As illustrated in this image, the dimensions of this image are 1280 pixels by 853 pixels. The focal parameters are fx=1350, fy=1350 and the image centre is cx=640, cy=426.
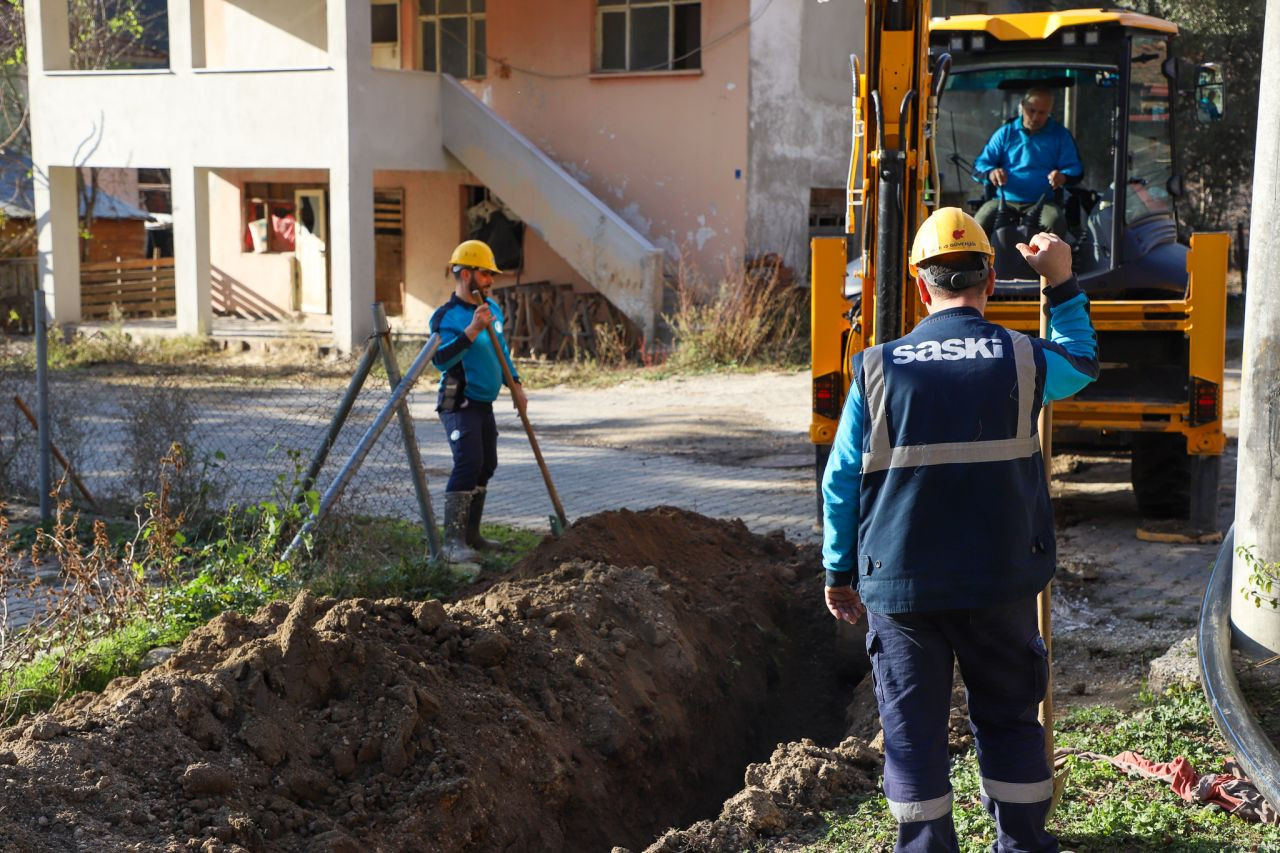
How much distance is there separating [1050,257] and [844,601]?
1236 millimetres

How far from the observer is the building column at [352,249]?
20.1m

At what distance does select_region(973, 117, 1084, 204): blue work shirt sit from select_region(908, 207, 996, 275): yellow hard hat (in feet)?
18.1

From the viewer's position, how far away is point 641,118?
2106 centimetres

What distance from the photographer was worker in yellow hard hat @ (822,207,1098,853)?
3791mm

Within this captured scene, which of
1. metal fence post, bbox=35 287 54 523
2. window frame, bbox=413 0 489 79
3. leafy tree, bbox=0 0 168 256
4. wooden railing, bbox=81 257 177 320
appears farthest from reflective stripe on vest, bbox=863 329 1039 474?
wooden railing, bbox=81 257 177 320

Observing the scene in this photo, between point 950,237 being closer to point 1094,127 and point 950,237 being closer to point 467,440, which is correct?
point 467,440

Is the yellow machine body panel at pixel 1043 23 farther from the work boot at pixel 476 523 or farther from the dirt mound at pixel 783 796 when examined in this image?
the dirt mound at pixel 783 796

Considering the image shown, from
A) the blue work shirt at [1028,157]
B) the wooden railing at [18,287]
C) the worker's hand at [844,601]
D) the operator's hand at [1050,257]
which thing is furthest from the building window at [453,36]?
the worker's hand at [844,601]

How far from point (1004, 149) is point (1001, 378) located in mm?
5907


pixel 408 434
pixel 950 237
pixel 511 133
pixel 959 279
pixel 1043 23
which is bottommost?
pixel 408 434

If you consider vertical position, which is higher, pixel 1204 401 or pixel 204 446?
pixel 1204 401

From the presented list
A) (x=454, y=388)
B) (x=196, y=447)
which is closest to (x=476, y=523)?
(x=454, y=388)

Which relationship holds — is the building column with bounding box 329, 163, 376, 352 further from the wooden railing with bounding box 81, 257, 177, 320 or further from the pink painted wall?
the wooden railing with bounding box 81, 257, 177, 320

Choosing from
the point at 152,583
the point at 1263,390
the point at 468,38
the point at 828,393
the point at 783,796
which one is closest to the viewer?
the point at 783,796
